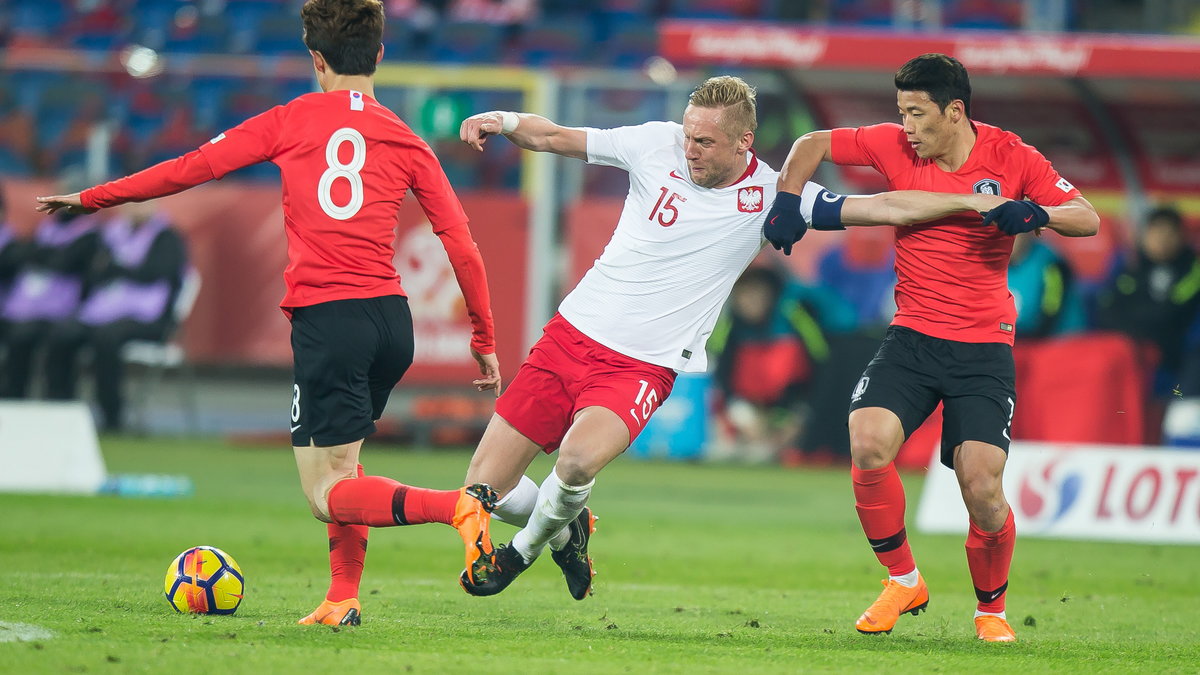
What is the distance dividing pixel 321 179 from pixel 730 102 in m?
1.69

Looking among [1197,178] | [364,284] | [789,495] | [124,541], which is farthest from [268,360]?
[364,284]

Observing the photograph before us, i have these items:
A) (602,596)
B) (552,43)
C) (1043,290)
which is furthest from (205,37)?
(602,596)

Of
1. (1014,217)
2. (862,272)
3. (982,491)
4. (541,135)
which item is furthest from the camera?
(862,272)

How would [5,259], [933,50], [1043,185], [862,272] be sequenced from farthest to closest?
[5,259] → [862,272] → [933,50] → [1043,185]

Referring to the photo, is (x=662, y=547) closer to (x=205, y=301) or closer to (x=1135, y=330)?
(x=1135, y=330)

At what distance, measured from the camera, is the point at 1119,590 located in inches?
342

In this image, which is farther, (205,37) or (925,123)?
(205,37)

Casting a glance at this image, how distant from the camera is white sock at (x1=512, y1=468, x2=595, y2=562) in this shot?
20.5ft

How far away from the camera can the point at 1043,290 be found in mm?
14281

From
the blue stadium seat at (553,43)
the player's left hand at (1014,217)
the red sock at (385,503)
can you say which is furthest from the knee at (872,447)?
the blue stadium seat at (553,43)

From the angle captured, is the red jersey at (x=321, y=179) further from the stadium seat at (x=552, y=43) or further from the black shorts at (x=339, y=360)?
the stadium seat at (x=552, y=43)

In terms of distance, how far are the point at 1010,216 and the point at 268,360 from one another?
38.0 ft

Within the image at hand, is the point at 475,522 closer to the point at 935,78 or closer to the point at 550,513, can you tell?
the point at 550,513

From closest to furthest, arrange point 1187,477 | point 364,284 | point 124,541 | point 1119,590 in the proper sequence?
point 364,284, point 1119,590, point 124,541, point 1187,477
